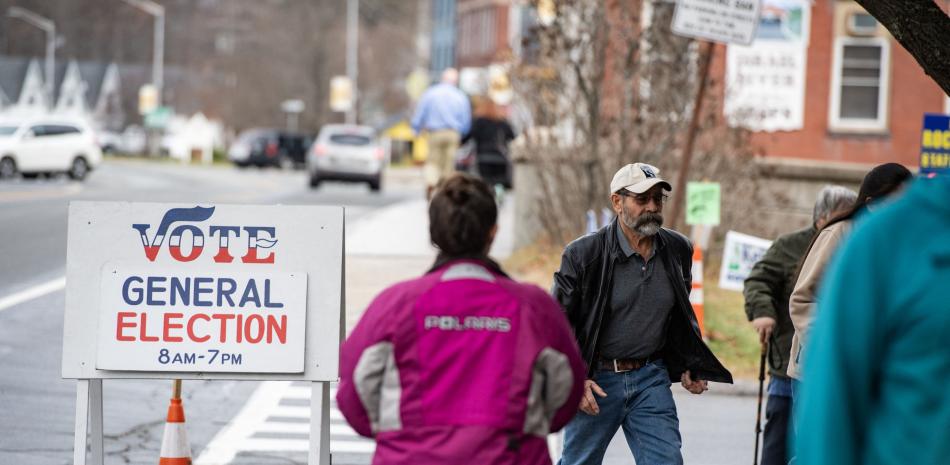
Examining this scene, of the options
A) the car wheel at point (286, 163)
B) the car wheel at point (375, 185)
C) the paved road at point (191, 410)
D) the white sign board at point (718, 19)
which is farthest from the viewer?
the car wheel at point (286, 163)

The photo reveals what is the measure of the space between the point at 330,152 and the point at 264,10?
52.7 metres

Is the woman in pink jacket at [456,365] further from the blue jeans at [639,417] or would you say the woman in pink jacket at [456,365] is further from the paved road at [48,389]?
the paved road at [48,389]

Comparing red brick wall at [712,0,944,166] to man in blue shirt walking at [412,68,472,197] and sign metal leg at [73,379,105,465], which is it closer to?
man in blue shirt walking at [412,68,472,197]

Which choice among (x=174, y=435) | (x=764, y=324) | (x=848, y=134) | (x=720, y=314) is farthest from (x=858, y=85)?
(x=174, y=435)

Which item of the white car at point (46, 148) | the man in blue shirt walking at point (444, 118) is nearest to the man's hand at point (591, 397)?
the man in blue shirt walking at point (444, 118)

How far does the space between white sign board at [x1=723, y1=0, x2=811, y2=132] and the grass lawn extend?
207 centimetres

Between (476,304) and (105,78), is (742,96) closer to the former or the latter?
(476,304)

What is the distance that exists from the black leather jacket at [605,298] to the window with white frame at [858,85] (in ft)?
65.5

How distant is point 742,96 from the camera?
64.8 ft

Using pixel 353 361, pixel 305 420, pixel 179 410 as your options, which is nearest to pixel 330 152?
pixel 305 420

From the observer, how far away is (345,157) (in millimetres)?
38656

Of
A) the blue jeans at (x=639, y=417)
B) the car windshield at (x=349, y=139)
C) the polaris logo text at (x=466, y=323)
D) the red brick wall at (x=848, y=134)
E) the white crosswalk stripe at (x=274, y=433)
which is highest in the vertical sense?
the red brick wall at (x=848, y=134)

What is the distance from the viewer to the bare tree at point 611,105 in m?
15.7

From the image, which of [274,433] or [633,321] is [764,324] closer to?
[633,321]
